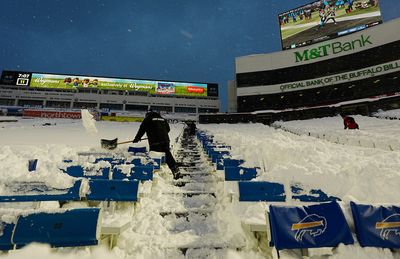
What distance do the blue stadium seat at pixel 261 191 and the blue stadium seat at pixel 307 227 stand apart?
1.04m

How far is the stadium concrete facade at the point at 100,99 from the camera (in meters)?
43.8

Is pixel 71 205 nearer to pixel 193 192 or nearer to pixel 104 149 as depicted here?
pixel 193 192

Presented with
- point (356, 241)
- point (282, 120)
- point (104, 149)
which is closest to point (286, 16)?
point (282, 120)

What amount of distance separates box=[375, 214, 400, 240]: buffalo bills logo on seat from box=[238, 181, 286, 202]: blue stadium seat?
1.23 metres

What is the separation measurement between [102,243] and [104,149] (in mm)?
5572

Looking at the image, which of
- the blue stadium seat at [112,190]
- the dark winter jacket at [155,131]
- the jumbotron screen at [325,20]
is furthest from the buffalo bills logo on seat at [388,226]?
the jumbotron screen at [325,20]

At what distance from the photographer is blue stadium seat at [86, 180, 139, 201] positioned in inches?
122

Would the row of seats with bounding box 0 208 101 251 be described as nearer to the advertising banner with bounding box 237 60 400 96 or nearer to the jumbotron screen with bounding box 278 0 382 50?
the advertising banner with bounding box 237 60 400 96

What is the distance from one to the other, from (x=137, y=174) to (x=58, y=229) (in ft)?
7.62

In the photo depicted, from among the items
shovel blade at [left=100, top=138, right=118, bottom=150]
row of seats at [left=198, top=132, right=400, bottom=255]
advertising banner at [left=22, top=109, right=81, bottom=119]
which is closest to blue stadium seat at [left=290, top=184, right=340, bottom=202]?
row of seats at [left=198, top=132, right=400, bottom=255]

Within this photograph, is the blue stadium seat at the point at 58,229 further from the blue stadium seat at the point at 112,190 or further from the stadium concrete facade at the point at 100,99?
the stadium concrete facade at the point at 100,99

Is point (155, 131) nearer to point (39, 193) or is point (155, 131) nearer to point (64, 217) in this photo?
point (39, 193)

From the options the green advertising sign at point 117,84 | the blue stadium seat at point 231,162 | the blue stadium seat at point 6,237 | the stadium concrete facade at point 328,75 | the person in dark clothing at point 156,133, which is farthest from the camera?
the green advertising sign at point 117,84

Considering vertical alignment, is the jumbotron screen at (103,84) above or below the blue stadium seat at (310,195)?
above
